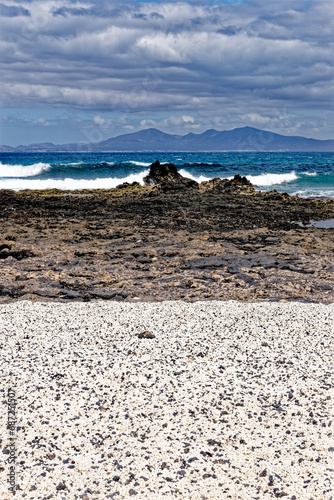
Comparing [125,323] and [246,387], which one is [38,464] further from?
[125,323]

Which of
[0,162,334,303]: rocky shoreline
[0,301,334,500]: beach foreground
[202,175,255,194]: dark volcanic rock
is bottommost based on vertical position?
[0,301,334,500]: beach foreground

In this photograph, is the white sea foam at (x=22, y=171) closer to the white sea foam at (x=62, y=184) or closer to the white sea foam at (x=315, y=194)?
the white sea foam at (x=62, y=184)

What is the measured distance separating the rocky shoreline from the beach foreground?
137 cm

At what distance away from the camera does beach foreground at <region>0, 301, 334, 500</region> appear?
3260 millimetres

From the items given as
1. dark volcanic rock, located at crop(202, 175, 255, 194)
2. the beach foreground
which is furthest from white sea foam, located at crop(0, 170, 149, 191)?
the beach foreground

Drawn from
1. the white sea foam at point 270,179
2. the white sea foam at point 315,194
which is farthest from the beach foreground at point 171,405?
the white sea foam at point 270,179

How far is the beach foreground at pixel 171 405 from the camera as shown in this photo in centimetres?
326

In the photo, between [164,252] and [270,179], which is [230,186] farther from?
[270,179]

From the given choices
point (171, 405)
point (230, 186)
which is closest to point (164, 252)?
point (171, 405)

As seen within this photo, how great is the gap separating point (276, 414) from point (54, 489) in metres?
1.91

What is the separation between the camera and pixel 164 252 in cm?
962

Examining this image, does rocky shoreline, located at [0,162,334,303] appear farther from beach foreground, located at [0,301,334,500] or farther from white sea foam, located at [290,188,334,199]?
white sea foam, located at [290,188,334,199]

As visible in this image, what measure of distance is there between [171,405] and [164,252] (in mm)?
5716

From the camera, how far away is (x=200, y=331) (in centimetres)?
564
